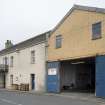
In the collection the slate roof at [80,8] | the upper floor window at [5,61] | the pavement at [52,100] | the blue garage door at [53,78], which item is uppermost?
the slate roof at [80,8]

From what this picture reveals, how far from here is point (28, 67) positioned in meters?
42.1

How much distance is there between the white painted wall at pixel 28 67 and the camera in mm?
37688

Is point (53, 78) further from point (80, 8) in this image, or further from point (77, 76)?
point (80, 8)

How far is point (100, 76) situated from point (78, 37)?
196 inches

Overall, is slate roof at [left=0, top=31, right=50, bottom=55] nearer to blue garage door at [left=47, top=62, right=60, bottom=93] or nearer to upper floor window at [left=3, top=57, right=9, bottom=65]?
upper floor window at [left=3, top=57, right=9, bottom=65]

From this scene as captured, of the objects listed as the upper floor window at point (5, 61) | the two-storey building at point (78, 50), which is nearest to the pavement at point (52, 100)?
the two-storey building at point (78, 50)

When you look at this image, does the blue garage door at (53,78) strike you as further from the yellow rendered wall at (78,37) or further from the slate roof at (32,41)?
the slate roof at (32,41)

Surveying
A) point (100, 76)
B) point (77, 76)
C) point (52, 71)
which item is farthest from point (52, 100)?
point (77, 76)

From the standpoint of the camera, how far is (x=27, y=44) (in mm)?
42469

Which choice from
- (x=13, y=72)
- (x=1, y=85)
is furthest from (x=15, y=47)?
(x=1, y=85)

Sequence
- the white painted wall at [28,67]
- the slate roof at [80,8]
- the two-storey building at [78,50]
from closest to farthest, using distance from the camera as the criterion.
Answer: the two-storey building at [78,50] < the slate roof at [80,8] < the white painted wall at [28,67]

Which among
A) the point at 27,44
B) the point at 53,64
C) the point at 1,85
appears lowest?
the point at 1,85

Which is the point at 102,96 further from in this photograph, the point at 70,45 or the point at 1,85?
the point at 1,85

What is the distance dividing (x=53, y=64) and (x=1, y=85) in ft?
67.3
